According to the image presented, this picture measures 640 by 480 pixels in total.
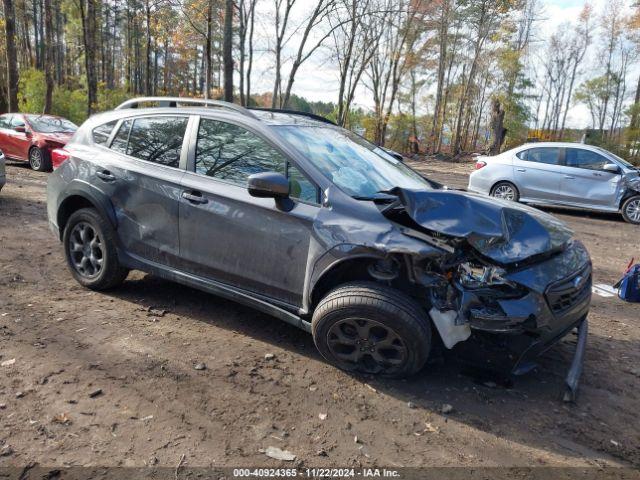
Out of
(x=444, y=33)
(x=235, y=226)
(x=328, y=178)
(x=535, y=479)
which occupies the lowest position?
(x=535, y=479)

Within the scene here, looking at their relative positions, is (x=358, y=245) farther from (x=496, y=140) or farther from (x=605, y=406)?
(x=496, y=140)

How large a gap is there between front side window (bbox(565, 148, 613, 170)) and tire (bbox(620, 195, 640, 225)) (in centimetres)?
94

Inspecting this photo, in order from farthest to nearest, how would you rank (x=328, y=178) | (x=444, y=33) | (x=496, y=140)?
(x=444, y=33), (x=496, y=140), (x=328, y=178)

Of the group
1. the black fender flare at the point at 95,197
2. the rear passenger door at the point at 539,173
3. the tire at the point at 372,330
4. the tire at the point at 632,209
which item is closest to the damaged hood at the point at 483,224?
the tire at the point at 372,330

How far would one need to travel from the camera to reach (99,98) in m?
28.3

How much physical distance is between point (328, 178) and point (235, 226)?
78 centimetres

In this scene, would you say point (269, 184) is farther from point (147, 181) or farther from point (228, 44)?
point (228, 44)

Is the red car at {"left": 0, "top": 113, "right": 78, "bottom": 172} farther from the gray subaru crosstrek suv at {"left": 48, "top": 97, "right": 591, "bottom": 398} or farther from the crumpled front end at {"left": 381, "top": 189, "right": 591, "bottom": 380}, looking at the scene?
the crumpled front end at {"left": 381, "top": 189, "right": 591, "bottom": 380}

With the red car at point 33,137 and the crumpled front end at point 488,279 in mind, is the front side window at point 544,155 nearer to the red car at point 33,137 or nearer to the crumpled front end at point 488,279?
the crumpled front end at point 488,279

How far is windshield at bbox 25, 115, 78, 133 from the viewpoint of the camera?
1281 cm

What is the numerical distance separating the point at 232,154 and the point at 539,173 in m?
9.24

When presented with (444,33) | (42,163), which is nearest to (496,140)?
(444,33)

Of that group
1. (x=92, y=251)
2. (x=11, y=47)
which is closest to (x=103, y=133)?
(x=92, y=251)

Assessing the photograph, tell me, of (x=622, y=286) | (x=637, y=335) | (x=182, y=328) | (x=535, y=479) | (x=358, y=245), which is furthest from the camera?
(x=622, y=286)
